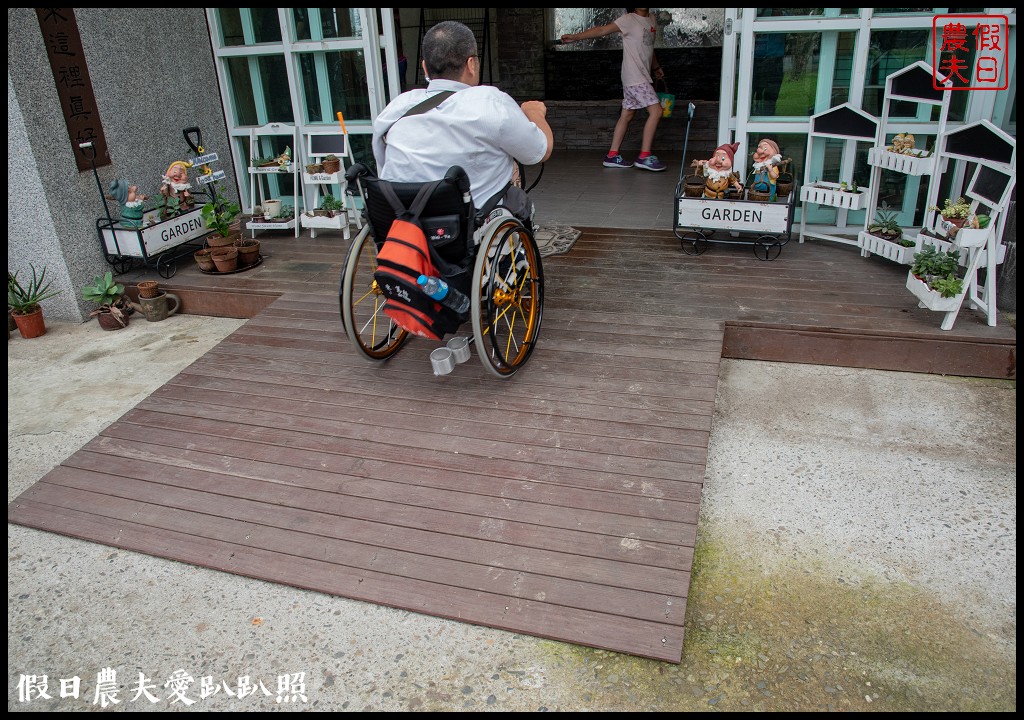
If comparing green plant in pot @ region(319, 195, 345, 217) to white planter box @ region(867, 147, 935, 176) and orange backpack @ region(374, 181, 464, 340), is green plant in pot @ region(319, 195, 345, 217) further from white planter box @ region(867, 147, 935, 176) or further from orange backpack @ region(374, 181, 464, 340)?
white planter box @ region(867, 147, 935, 176)

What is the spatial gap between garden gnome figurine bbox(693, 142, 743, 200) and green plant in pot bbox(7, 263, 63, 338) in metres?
3.80

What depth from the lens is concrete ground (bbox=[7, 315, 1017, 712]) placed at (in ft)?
6.01

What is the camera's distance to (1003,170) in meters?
3.13

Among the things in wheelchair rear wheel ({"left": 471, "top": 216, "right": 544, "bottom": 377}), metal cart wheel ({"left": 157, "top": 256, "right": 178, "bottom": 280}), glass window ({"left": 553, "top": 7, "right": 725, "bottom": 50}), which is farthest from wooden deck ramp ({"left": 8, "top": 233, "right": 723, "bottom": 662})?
glass window ({"left": 553, "top": 7, "right": 725, "bottom": 50})

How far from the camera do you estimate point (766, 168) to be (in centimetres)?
390

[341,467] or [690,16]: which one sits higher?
[690,16]

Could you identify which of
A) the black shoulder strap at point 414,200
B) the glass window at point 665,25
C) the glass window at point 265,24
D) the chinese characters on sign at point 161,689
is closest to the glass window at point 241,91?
the glass window at point 265,24

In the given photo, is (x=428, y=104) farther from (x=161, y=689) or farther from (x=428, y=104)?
(x=161, y=689)

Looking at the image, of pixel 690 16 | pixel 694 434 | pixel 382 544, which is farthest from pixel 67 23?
pixel 690 16

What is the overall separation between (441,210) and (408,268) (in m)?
0.26

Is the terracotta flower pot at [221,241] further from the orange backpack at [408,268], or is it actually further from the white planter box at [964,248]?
the white planter box at [964,248]

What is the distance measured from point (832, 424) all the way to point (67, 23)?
14.6 ft

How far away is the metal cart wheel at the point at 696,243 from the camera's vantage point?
4191mm

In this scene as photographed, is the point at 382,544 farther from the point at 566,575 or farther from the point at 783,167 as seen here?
the point at 783,167
